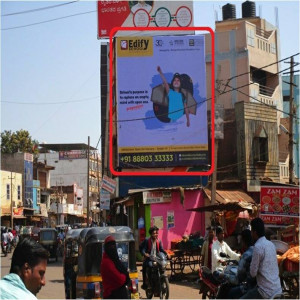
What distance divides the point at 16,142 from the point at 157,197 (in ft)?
147

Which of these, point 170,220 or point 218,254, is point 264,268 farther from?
point 170,220

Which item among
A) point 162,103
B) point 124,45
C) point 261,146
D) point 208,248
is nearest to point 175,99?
point 162,103

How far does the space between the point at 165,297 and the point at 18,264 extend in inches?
392

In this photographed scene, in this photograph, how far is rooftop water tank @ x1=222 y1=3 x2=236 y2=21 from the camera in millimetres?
Result: 43812

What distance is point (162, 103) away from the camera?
118ft

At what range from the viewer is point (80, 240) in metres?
12.1

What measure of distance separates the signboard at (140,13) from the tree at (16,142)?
31.0 m

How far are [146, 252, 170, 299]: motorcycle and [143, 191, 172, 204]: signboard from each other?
14741mm

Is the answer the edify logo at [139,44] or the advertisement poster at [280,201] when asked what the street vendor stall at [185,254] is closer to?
the advertisement poster at [280,201]

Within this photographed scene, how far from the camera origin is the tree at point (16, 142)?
7025 cm

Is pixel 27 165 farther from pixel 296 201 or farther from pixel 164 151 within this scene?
Answer: pixel 296 201

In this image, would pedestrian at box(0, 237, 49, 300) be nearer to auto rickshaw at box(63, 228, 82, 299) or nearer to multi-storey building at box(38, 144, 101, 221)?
auto rickshaw at box(63, 228, 82, 299)

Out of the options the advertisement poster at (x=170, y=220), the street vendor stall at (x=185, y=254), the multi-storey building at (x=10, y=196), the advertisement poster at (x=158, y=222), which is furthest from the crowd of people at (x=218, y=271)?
the multi-storey building at (x=10, y=196)

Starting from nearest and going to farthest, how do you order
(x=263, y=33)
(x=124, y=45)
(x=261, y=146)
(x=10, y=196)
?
(x=261, y=146), (x=124, y=45), (x=263, y=33), (x=10, y=196)
